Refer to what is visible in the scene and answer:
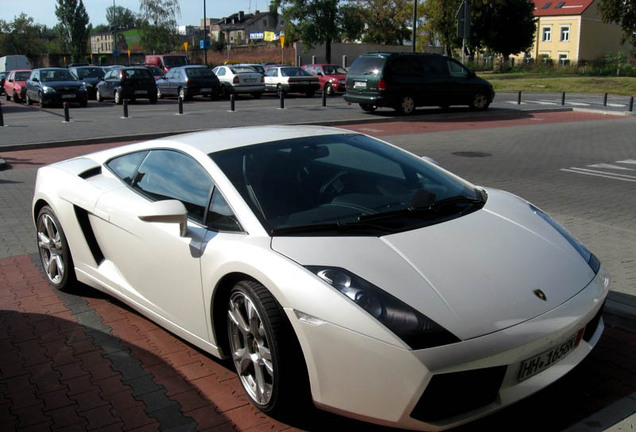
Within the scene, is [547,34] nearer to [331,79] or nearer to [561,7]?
[561,7]

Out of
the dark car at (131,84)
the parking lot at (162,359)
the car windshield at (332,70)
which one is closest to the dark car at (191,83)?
the dark car at (131,84)

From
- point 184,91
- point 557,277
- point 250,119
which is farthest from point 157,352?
point 184,91

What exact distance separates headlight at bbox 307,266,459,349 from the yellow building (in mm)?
80070

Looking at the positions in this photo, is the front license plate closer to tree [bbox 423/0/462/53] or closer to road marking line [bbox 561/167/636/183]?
road marking line [bbox 561/167/636/183]

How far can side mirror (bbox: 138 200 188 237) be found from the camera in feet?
11.6

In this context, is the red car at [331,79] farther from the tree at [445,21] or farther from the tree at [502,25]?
the tree at [502,25]

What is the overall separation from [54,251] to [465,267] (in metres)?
3.48

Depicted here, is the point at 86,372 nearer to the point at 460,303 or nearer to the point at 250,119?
the point at 460,303

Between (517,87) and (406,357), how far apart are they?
41.3 m

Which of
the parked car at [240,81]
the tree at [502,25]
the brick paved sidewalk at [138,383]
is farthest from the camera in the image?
the tree at [502,25]

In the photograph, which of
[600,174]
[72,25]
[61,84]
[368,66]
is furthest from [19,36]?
[600,174]

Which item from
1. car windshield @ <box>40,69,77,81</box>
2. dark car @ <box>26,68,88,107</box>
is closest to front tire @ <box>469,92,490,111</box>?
dark car @ <box>26,68,88,107</box>

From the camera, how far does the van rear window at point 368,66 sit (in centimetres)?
2105

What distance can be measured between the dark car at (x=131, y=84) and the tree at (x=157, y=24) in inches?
1597
